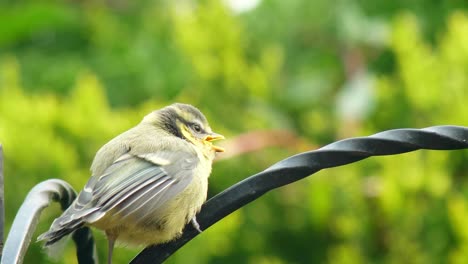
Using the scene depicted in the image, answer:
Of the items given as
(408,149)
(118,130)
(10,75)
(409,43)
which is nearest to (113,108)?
(10,75)

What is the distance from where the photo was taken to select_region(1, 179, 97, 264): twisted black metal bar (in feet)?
7.35

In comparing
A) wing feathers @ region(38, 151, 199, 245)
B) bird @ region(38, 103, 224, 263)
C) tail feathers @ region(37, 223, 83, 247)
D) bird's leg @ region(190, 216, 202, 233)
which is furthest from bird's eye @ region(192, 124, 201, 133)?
tail feathers @ region(37, 223, 83, 247)

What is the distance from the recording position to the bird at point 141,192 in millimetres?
2762

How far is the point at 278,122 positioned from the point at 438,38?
3.40ft

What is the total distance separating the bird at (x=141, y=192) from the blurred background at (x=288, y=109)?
130 centimetres

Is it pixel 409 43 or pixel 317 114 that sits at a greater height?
pixel 409 43

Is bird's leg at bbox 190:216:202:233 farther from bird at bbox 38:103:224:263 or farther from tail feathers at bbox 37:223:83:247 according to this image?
tail feathers at bbox 37:223:83:247

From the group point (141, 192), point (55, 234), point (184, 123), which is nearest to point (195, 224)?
point (141, 192)

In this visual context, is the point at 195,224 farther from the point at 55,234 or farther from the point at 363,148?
the point at 363,148

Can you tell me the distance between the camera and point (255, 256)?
4.63 meters

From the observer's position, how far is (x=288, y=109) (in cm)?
530

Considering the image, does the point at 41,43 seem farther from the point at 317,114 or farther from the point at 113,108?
the point at 317,114

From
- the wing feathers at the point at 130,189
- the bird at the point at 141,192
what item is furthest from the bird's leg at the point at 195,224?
the wing feathers at the point at 130,189

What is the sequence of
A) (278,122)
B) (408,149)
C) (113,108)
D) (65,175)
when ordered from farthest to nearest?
(113,108), (278,122), (65,175), (408,149)
